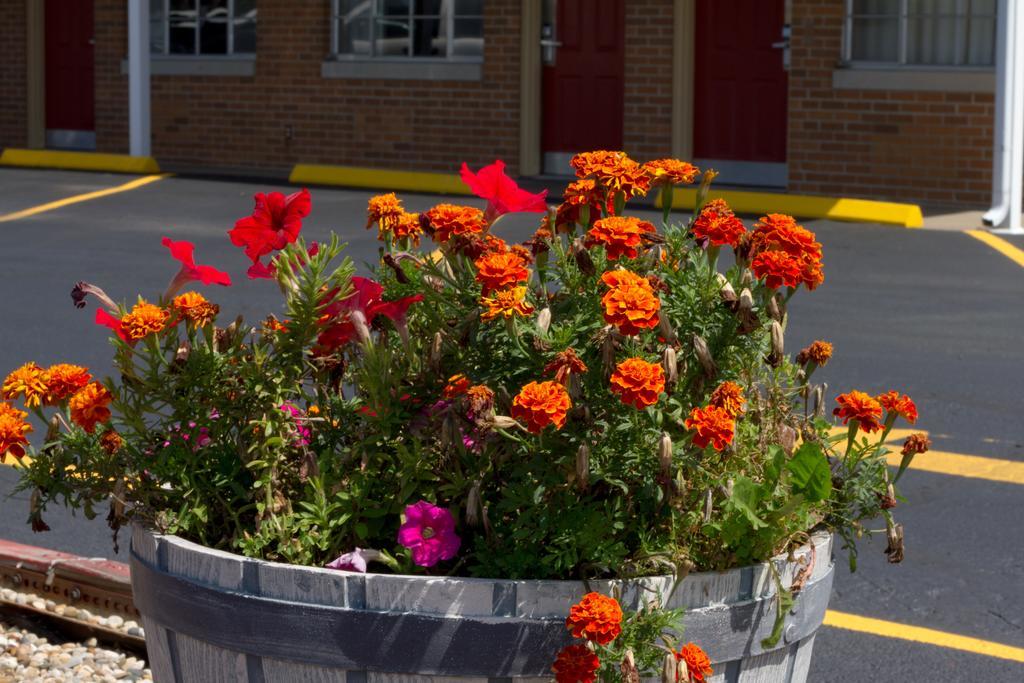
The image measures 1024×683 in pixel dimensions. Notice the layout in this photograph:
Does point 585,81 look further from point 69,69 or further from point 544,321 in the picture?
point 544,321

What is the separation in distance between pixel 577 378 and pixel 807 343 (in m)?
6.39

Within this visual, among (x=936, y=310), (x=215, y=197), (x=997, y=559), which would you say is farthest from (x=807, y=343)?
(x=215, y=197)

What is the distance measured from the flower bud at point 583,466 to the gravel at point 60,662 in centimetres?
201

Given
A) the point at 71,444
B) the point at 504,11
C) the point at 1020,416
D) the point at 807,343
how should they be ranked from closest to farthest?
1. the point at 71,444
2. the point at 1020,416
3. the point at 807,343
4. the point at 504,11

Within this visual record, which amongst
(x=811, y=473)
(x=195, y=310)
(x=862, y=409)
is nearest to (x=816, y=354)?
(x=862, y=409)

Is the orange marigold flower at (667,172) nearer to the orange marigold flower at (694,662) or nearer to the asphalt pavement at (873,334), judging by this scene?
the orange marigold flower at (694,662)

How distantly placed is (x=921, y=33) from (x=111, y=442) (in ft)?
45.1

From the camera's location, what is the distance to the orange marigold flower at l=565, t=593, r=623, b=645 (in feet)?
8.20

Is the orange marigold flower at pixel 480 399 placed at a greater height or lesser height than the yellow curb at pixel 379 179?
greater

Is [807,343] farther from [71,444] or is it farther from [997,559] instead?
[71,444]

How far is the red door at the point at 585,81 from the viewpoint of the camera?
1772 cm

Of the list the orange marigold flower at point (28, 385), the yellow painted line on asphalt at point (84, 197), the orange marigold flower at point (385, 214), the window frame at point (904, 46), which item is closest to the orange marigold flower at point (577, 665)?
the orange marigold flower at point (385, 214)

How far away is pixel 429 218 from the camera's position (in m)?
2.94

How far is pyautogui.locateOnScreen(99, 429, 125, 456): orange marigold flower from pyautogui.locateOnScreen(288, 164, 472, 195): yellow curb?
13.4 meters
